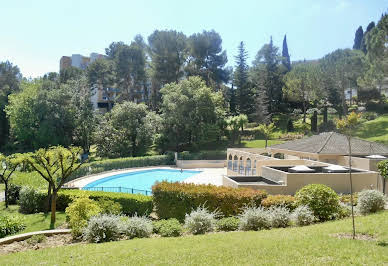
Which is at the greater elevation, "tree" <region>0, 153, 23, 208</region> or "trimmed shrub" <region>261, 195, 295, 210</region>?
"tree" <region>0, 153, 23, 208</region>

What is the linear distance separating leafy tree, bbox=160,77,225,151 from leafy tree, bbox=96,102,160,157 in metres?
3.03

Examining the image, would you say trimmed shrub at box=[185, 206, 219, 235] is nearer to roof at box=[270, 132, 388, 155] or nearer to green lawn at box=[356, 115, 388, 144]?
roof at box=[270, 132, 388, 155]

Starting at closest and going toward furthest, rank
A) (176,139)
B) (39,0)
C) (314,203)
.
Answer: (314,203) < (39,0) < (176,139)

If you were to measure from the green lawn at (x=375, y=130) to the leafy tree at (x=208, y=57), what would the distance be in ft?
76.7

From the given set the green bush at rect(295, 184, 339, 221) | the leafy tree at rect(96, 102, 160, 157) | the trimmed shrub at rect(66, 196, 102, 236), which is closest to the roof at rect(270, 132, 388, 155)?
the green bush at rect(295, 184, 339, 221)

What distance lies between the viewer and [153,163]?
35531 millimetres

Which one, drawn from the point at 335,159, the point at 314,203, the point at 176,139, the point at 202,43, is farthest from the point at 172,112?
the point at 314,203

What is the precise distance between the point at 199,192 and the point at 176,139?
29.5 metres

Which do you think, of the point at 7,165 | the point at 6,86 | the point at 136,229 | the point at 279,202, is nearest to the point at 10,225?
the point at 136,229

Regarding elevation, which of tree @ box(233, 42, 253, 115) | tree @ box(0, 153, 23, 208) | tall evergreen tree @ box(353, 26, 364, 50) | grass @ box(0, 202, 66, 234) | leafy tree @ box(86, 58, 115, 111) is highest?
tall evergreen tree @ box(353, 26, 364, 50)

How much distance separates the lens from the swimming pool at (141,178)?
2647 centimetres

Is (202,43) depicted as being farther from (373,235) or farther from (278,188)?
(373,235)

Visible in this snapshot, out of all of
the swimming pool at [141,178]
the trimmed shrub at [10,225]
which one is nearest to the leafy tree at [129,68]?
the swimming pool at [141,178]

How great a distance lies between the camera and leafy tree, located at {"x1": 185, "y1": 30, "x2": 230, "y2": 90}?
52125 mm
